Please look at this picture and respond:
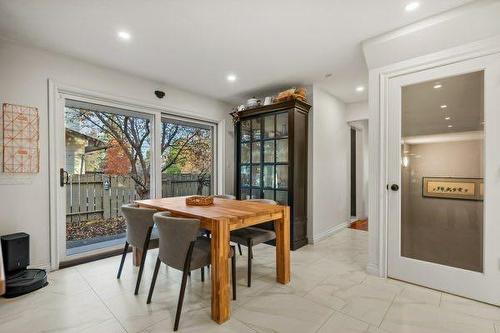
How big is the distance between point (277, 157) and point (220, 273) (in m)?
2.25

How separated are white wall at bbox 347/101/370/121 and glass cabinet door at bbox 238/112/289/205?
1.75 m

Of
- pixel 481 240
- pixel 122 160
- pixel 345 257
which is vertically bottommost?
pixel 345 257

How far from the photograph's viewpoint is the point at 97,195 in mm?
3736

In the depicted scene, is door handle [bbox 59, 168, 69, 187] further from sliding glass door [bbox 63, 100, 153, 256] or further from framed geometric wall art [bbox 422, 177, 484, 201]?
framed geometric wall art [bbox 422, 177, 484, 201]

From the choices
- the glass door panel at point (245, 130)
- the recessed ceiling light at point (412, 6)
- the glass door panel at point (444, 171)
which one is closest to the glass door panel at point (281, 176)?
the glass door panel at point (245, 130)

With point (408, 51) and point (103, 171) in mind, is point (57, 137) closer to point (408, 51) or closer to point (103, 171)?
point (103, 171)

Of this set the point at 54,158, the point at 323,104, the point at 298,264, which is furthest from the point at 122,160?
the point at 323,104

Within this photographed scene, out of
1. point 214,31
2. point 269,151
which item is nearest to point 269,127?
point 269,151

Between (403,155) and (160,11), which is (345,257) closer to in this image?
(403,155)

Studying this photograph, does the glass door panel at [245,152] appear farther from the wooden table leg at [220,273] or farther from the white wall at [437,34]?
the wooden table leg at [220,273]

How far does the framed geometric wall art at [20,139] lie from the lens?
2.43 metres

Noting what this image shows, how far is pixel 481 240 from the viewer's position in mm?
2109

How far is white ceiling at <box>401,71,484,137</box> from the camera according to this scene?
214 centimetres

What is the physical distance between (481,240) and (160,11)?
11.2 ft
